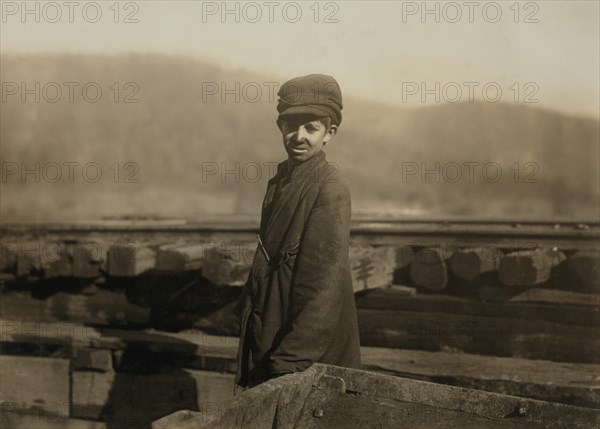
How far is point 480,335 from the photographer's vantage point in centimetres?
546

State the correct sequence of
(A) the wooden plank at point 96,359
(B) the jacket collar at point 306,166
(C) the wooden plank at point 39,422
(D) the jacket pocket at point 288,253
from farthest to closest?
(A) the wooden plank at point 96,359, (C) the wooden plank at point 39,422, (B) the jacket collar at point 306,166, (D) the jacket pocket at point 288,253

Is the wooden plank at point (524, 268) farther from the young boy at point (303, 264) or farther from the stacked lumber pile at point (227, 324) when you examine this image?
the young boy at point (303, 264)

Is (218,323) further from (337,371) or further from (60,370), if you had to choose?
(337,371)

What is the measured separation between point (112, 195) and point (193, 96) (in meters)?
3.50

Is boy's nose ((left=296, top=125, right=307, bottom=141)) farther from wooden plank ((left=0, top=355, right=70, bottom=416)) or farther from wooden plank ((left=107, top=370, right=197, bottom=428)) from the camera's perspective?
wooden plank ((left=0, top=355, right=70, bottom=416))

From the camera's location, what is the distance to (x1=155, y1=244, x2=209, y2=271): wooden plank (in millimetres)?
5465

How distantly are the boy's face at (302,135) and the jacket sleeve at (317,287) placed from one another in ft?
0.80

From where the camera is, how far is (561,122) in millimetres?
10164

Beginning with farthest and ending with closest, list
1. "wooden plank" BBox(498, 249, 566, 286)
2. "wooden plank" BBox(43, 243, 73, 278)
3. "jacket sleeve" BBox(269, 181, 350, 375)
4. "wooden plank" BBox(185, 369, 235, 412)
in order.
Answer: "wooden plank" BBox(43, 243, 73, 278) < "wooden plank" BBox(185, 369, 235, 412) < "wooden plank" BBox(498, 249, 566, 286) < "jacket sleeve" BBox(269, 181, 350, 375)

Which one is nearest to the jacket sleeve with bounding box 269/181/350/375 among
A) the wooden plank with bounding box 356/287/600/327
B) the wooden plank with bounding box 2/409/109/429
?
the wooden plank with bounding box 356/287/600/327

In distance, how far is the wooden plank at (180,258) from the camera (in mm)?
5465

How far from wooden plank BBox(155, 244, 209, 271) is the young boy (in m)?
2.03

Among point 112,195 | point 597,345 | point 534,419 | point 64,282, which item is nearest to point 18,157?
point 112,195

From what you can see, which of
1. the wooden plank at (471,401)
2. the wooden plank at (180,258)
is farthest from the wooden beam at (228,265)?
the wooden plank at (471,401)
